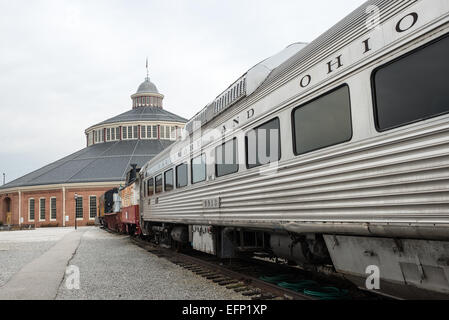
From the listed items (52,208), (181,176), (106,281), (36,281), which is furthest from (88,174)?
(106,281)

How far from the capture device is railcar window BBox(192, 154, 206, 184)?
850cm

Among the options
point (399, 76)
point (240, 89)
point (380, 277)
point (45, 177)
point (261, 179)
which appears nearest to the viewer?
point (399, 76)

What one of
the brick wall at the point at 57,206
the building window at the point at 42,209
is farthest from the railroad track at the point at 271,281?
the building window at the point at 42,209

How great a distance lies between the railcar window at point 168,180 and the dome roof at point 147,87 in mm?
57940

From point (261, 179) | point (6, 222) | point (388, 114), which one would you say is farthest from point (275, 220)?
point (6, 222)

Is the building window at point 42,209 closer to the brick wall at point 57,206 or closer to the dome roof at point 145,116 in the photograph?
the brick wall at point 57,206

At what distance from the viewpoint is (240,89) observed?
7.18 m

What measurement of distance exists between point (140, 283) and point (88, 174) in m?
45.0

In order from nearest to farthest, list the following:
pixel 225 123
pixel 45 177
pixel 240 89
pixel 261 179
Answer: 1. pixel 261 179
2. pixel 240 89
3. pixel 225 123
4. pixel 45 177

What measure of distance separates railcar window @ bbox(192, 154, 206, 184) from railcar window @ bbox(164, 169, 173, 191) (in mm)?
1990

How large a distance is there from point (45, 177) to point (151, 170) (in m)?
43.4

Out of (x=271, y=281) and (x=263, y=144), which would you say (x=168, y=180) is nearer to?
(x=271, y=281)
